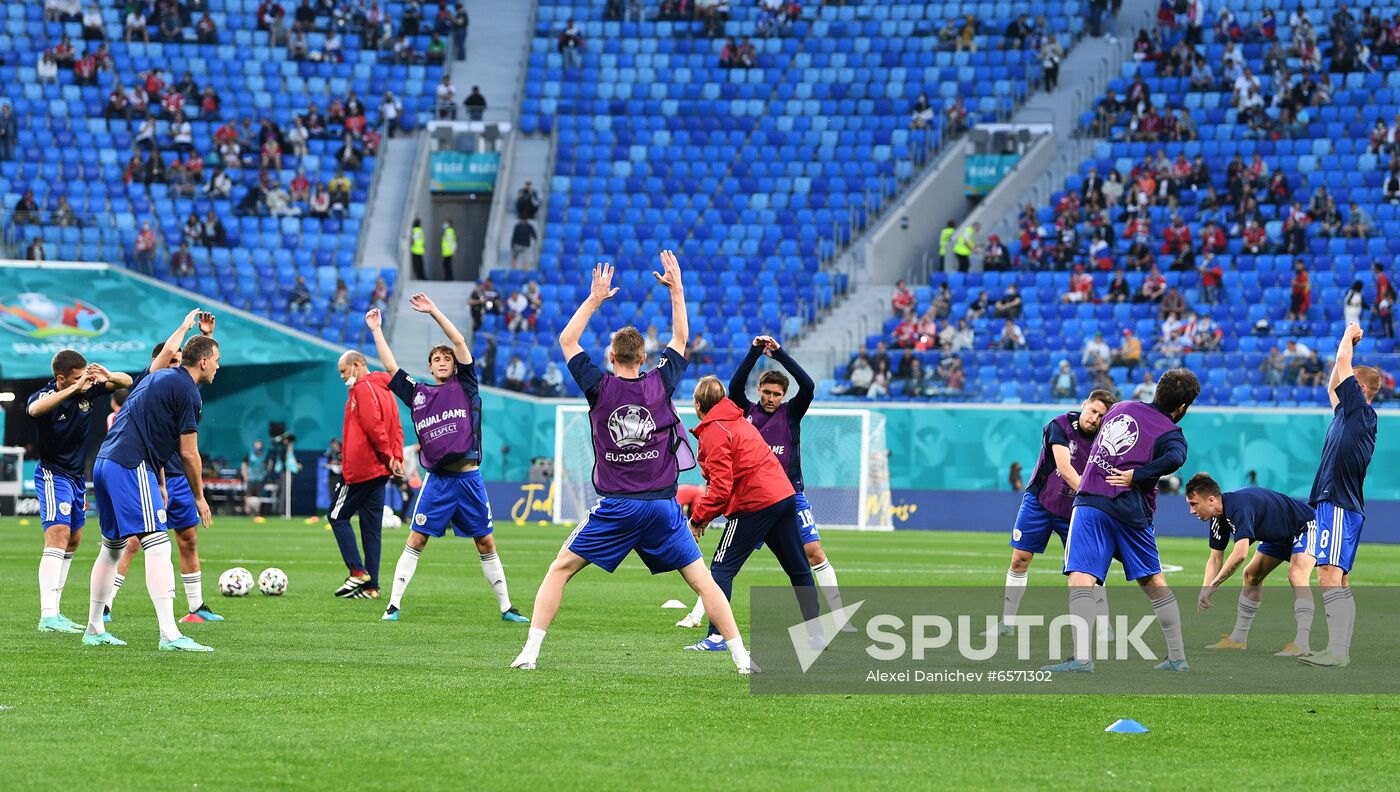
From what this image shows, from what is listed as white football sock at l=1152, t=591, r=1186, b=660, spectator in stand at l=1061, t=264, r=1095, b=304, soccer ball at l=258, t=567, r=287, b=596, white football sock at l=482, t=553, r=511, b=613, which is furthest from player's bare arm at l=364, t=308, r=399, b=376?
spectator in stand at l=1061, t=264, r=1095, b=304

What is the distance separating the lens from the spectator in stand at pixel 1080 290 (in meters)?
37.9

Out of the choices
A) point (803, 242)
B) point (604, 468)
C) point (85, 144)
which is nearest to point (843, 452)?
point (803, 242)

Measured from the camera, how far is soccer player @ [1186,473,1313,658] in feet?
39.2

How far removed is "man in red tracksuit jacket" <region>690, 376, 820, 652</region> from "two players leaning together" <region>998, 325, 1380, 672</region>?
1.76 metres

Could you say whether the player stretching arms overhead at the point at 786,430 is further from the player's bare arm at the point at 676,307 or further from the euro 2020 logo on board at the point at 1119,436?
the euro 2020 logo on board at the point at 1119,436

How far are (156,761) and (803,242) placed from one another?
3500 cm

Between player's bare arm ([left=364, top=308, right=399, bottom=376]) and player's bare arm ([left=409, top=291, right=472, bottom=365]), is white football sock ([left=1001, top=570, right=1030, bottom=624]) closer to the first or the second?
player's bare arm ([left=409, top=291, right=472, bottom=365])

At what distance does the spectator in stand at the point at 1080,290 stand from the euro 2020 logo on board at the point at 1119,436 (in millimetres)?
27334

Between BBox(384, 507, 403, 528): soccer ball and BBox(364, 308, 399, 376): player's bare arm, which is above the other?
BBox(364, 308, 399, 376): player's bare arm

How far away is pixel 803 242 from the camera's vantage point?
42.1 metres

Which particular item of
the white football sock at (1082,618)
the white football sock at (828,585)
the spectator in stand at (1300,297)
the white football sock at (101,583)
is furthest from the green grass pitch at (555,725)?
the spectator in stand at (1300,297)

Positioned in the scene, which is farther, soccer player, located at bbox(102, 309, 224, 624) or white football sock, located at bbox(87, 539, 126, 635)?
soccer player, located at bbox(102, 309, 224, 624)

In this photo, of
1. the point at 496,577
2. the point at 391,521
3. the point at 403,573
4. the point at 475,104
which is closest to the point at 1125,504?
the point at 496,577

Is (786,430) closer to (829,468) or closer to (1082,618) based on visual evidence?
(1082,618)
